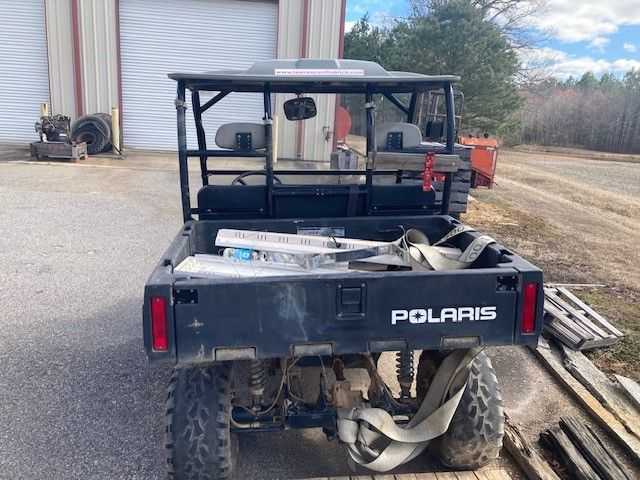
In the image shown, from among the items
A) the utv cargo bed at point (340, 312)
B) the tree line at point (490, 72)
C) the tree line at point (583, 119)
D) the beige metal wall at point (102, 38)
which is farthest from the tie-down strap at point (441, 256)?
the tree line at point (583, 119)

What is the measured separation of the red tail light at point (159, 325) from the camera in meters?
2.37

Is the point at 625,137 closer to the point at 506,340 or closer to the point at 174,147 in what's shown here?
the point at 174,147

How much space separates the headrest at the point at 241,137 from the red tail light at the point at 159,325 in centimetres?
152

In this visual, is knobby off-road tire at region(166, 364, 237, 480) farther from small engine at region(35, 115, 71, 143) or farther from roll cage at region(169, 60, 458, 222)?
small engine at region(35, 115, 71, 143)

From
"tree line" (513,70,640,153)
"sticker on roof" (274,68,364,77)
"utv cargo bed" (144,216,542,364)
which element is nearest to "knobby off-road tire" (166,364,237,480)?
"utv cargo bed" (144,216,542,364)

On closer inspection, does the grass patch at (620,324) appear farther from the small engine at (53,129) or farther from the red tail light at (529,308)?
the small engine at (53,129)

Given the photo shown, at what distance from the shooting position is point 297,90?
3926mm

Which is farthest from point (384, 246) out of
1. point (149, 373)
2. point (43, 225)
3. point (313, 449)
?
point (43, 225)

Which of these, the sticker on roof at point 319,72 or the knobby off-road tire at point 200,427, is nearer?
the knobby off-road tire at point 200,427

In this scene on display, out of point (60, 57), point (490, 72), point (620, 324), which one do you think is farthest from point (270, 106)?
point (490, 72)

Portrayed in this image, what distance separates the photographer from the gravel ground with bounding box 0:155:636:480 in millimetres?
3232

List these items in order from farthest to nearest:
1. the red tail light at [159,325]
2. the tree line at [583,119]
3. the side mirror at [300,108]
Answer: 1. the tree line at [583,119]
2. the side mirror at [300,108]
3. the red tail light at [159,325]

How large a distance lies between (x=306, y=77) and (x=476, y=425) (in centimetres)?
215

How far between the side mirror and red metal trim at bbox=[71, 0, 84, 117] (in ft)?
42.5
